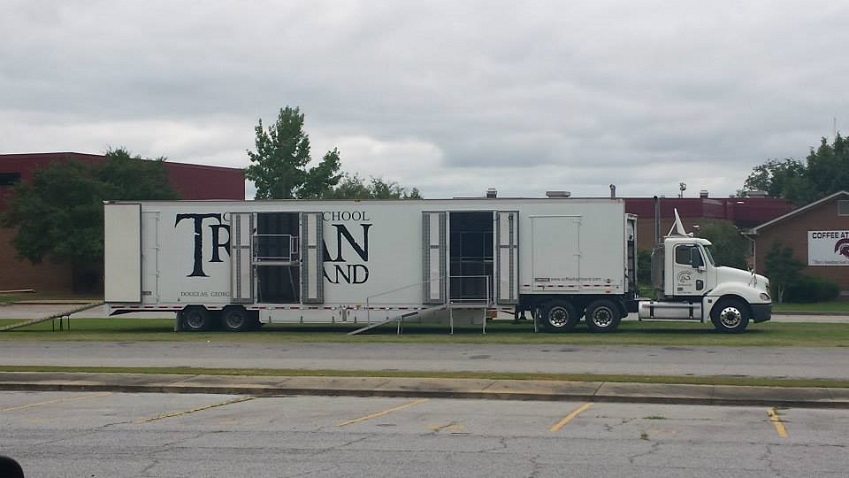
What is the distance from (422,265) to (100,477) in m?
20.8

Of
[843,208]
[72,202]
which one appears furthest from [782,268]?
[72,202]

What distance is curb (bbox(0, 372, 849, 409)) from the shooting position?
1639cm

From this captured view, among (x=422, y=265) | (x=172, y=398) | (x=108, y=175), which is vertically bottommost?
(x=172, y=398)

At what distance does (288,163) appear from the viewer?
75312mm

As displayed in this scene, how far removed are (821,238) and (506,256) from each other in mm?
33805

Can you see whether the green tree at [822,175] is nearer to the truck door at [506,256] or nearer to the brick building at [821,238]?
the brick building at [821,238]

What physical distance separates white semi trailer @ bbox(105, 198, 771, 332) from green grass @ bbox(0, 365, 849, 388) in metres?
9.99

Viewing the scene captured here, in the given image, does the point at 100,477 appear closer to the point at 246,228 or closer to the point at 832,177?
the point at 246,228

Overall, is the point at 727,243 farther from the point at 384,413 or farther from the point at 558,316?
the point at 384,413

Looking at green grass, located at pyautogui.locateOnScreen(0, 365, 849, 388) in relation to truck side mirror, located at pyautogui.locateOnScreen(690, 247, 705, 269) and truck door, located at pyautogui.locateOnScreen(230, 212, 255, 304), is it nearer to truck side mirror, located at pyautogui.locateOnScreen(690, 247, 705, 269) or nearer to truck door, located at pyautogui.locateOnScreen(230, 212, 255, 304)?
truck door, located at pyautogui.locateOnScreen(230, 212, 255, 304)

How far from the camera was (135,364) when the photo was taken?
22422 millimetres

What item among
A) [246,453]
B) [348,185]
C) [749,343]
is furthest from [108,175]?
[246,453]

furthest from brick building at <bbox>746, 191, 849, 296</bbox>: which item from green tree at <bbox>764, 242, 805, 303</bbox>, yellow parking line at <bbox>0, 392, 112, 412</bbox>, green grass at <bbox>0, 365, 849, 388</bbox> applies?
yellow parking line at <bbox>0, 392, 112, 412</bbox>

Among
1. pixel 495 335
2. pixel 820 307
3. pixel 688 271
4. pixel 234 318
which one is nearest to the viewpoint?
pixel 495 335
